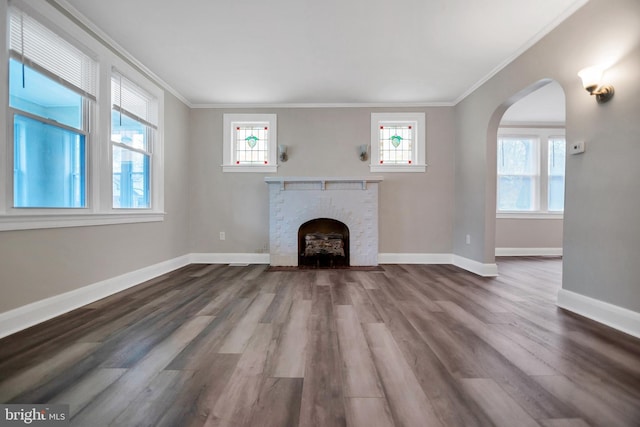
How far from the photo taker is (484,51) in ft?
10.3

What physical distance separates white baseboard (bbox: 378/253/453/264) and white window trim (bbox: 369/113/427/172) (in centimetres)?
142

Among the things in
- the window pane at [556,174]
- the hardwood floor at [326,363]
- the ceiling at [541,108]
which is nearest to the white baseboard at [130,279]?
the hardwood floor at [326,363]

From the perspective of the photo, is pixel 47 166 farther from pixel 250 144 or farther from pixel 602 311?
pixel 602 311

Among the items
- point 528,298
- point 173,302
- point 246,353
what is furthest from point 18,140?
point 528,298

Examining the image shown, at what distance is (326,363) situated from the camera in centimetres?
160

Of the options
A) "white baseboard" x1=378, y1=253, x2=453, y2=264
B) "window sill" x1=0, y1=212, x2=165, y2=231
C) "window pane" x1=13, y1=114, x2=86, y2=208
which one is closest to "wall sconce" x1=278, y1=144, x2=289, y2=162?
"window sill" x1=0, y1=212, x2=165, y2=231

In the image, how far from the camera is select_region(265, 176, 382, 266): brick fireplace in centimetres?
448

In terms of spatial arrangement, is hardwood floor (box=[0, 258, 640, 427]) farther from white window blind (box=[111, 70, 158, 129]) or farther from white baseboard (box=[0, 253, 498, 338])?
white window blind (box=[111, 70, 158, 129])

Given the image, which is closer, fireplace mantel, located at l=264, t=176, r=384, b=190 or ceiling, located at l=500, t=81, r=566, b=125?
ceiling, located at l=500, t=81, r=566, b=125

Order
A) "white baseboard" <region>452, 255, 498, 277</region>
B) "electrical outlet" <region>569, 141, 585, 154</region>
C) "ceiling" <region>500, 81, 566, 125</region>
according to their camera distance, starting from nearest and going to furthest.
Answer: "electrical outlet" <region>569, 141, 585, 154</region>, "white baseboard" <region>452, 255, 498, 277</region>, "ceiling" <region>500, 81, 566, 125</region>

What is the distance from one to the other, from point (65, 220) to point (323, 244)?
10.1 feet

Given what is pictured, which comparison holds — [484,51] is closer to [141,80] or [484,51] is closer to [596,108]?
[596,108]

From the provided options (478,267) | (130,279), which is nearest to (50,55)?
(130,279)

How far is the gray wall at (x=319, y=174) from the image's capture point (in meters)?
4.68
